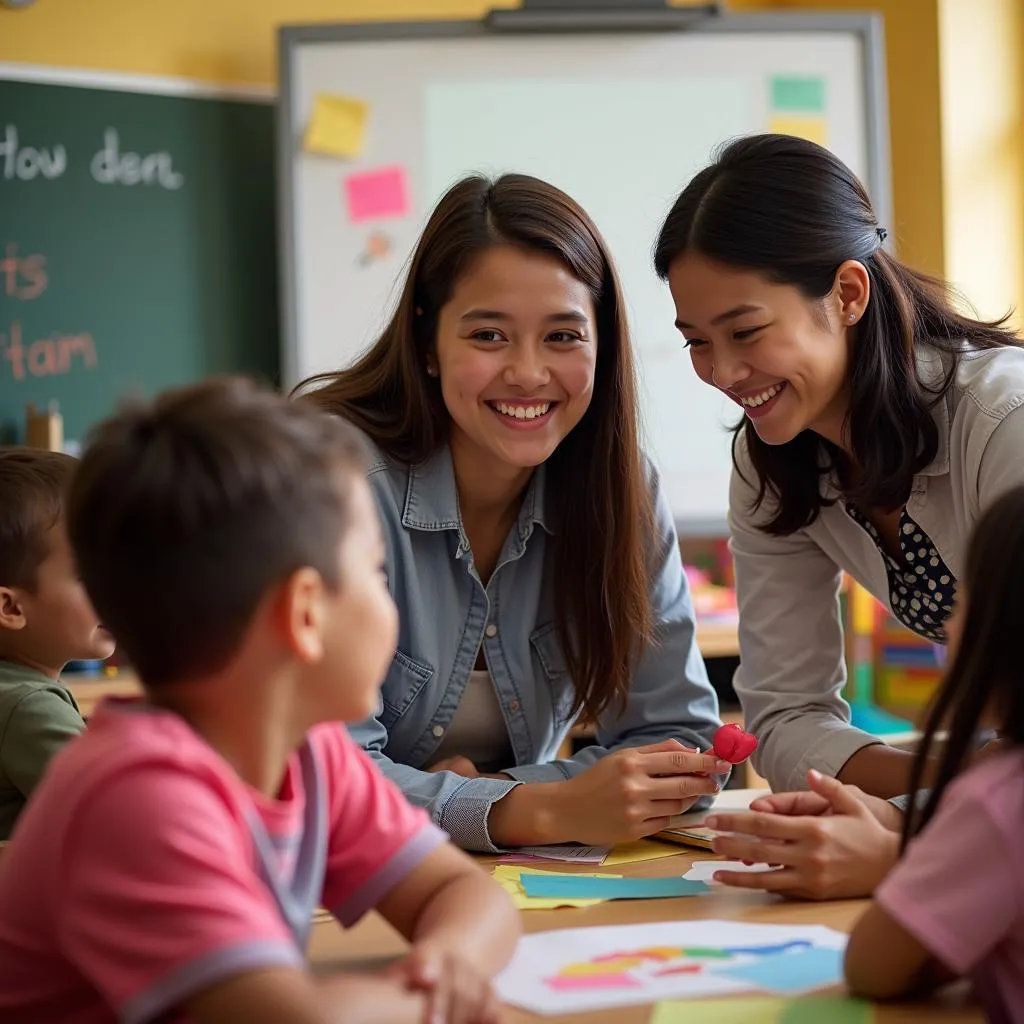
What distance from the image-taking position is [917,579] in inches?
64.9

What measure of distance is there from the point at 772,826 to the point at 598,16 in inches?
99.8

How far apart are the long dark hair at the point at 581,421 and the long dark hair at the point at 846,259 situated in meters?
0.13

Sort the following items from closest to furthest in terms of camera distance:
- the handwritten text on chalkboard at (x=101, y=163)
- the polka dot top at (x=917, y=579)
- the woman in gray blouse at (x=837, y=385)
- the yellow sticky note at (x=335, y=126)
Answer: the woman in gray blouse at (x=837, y=385) < the polka dot top at (x=917, y=579) < the handwritten text on chalkboard at (x=101, y=163) < the yellow sticky note at (x=335, y=126)

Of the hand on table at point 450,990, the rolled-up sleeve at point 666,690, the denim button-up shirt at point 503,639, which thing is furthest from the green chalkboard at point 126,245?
the hand on table at point 450,990

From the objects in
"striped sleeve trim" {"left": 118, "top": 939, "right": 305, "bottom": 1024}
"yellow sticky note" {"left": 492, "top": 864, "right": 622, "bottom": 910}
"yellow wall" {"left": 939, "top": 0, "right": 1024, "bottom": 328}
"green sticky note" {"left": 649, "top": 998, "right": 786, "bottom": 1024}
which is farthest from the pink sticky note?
"striped sleeve trim" {"left": 118, "top": 939, "right": 305, "bottom": 1024}

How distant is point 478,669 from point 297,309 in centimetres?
181

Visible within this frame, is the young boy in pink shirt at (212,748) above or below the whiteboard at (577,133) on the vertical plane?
below

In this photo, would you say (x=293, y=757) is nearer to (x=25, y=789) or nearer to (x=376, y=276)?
(x=25, y=789)

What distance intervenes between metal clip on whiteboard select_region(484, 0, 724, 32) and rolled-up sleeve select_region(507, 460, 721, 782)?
76.2 inches

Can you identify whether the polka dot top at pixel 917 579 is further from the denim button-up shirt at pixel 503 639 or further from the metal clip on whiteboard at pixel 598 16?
the metal clip on whiteboard at pixel 598 16

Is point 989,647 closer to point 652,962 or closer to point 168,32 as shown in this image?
point 652,962

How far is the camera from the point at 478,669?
1.69 m

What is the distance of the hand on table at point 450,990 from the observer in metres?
0.85

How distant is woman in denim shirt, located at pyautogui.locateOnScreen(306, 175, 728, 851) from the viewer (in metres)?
1.63
